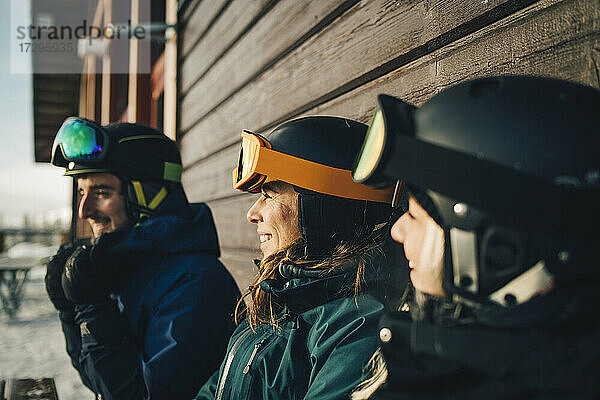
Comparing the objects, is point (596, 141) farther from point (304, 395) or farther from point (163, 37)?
point (163, 37)

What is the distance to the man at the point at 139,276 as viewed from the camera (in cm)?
192

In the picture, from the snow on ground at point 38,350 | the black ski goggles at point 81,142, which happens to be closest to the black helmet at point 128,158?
the black ski goggles at point 81,142

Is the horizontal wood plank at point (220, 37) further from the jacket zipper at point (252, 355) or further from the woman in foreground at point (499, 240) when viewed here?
the woman in foreground at point (499, 240)

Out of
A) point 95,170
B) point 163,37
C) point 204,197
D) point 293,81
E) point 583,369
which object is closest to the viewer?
point 583,369

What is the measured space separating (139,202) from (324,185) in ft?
3.61

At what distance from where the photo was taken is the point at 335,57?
2035 mm

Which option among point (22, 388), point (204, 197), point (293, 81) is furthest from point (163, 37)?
point (22, 388)

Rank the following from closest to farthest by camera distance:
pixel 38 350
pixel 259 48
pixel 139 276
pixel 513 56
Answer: pixel 513 56 → pixel 139 276 → pixel 259 48 → pixel 38 350

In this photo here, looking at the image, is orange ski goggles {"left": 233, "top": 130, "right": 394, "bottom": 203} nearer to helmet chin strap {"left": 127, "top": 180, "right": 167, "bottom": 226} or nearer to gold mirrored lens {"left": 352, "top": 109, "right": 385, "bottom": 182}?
gold mirrored lens {"left": 352, "top": 109, "right": 385, "bottom": 182}

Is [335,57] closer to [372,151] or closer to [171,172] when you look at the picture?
[171,172]

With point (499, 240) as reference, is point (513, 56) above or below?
above

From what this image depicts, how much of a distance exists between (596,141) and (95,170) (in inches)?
75.6

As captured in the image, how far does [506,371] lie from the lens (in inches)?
29.1

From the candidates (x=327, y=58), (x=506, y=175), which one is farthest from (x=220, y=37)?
(x=506, y=175)
